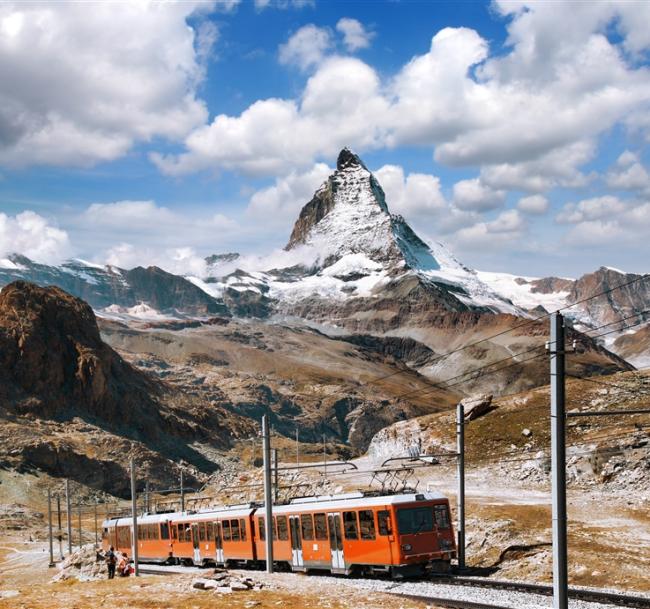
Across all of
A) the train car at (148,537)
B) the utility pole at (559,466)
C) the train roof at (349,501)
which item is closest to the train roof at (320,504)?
the train roof at (349,501)

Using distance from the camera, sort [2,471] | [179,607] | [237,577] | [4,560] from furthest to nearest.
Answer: [2,471] → [4,560] → [237,577] → [179,607]

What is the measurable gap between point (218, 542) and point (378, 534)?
19.4 m

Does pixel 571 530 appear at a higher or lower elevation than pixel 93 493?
higher

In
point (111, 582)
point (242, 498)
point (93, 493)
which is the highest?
point (111, 582)

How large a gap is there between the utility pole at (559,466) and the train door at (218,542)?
34.9m

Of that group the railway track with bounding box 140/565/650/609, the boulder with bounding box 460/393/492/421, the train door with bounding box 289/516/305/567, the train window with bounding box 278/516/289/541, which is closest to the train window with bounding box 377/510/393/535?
the railway track with bounding box 140/565/650/609

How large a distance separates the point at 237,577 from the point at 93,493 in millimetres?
167455

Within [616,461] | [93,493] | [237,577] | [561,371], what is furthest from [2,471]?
[561,371]

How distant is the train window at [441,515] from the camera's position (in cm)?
4116

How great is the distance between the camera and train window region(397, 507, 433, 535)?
39.9 meters

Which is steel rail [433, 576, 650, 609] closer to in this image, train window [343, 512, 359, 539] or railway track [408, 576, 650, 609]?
railway track [408, 576, 650, 609]

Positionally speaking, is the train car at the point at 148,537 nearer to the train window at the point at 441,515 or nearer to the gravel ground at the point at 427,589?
the gravel ground at the point at 427,589

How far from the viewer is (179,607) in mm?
31906

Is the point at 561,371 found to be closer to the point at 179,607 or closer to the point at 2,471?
the point at 179,607
